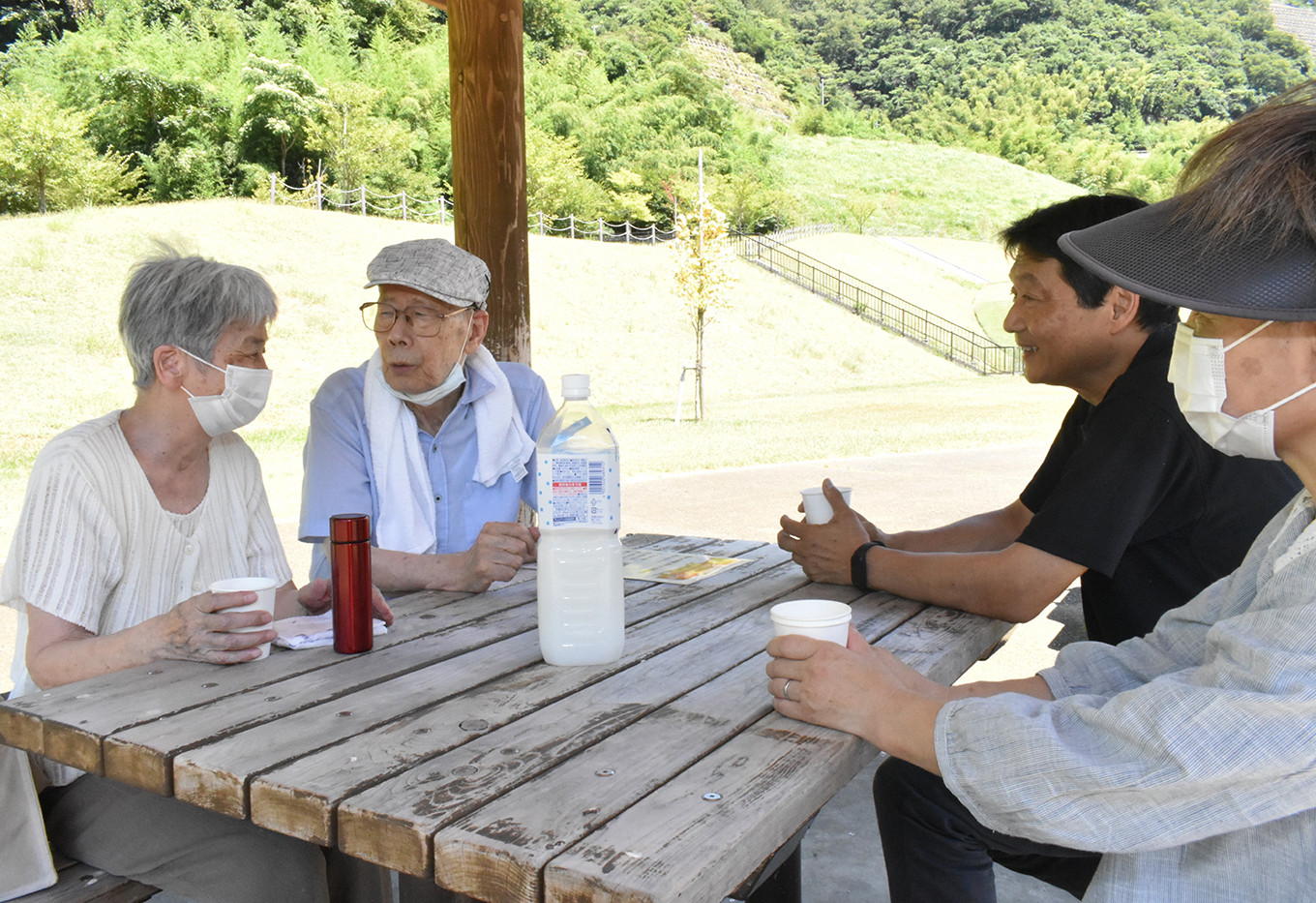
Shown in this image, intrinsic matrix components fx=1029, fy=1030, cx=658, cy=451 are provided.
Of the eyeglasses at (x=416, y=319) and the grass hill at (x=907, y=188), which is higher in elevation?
the grass hill at (x=907, y=188)

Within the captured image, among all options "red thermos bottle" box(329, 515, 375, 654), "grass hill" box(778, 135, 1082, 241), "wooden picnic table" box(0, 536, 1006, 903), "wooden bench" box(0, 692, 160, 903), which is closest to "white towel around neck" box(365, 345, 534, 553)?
"wooden picnic table" box(0, 536, 1006, 903)

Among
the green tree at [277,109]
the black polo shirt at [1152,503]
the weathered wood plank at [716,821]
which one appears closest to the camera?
the weathered wood plank at [716,821]

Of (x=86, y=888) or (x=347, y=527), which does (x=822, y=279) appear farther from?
(x=86, y=888)

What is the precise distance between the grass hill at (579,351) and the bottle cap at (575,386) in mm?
7003

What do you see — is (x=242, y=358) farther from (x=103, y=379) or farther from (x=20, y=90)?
(x=20, y=90)

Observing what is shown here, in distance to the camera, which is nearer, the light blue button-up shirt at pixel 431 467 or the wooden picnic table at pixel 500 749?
the wooden picnic table at pixel 500 749

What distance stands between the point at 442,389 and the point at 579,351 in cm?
1751

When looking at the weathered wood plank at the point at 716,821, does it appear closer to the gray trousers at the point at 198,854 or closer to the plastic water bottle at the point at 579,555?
the plastic water bottle at the point at 579,555

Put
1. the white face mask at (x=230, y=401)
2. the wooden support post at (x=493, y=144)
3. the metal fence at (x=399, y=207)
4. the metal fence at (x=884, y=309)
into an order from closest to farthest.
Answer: the white face mask at (x=230, y=401) → the wooden support post at (x=493, y=144) → the metal fence at (x=884, y=309) → the metal fence at (x=399, y=207)

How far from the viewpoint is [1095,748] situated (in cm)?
112

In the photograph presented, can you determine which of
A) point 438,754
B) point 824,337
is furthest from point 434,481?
point 824,337

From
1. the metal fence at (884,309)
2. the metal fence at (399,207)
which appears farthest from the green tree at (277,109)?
the metal fence at (884,309)

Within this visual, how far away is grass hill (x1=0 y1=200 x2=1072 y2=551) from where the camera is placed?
12.8 meters

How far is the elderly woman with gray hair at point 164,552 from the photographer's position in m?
1.66
